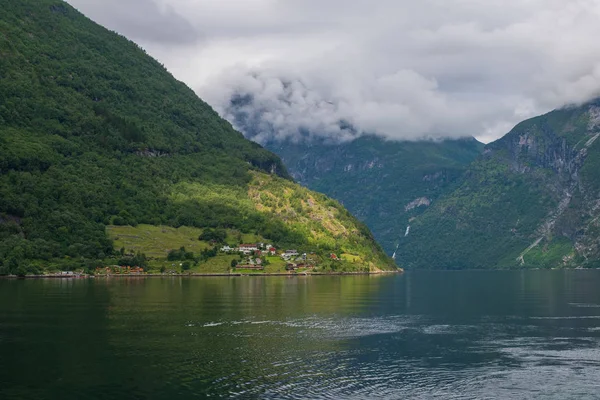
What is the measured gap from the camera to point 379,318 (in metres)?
145

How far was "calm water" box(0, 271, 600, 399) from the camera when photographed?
7750 cm

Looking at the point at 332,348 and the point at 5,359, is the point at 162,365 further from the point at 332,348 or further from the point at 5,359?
the point at 332,348

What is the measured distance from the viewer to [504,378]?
83.8 meters

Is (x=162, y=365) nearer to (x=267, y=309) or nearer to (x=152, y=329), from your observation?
(x=152, y=329)

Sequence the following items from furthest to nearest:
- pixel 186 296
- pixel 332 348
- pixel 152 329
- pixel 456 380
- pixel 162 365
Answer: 1. pixel 186 296
2. pixel 152 329
3. pixel 332 348
4. pixel 162 365
5. pixel 456 380

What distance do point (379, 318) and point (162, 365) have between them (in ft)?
216

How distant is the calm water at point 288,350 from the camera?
254ft

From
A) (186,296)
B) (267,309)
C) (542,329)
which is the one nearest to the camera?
(542,329)

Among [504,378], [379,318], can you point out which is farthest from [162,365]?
[379,318]

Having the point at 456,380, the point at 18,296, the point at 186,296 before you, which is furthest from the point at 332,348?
the point at 18,296

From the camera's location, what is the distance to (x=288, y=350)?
10250 centimetres

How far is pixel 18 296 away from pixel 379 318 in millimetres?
92059

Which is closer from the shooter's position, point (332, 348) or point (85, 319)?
point (332, 348)

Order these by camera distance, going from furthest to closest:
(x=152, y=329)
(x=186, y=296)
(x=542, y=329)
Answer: (x=186, y=296)
(x=542, y=329)
(x=152, y=329)
